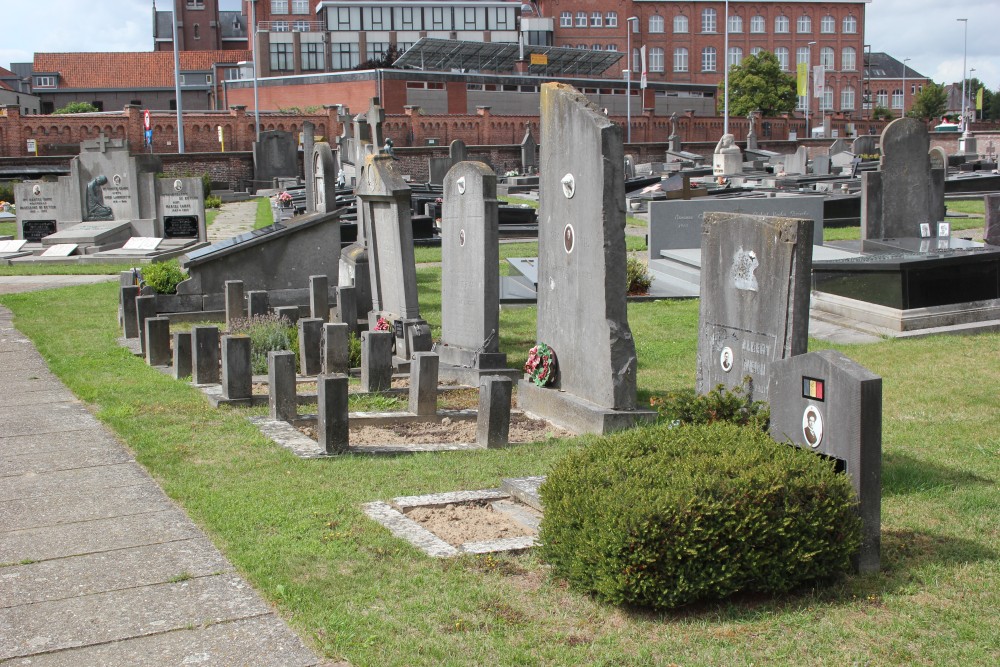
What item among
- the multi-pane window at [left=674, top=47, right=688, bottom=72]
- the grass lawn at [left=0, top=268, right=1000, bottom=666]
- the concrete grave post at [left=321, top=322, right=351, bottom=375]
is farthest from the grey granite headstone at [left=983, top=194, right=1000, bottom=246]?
the multi-pane window at [left=674, top=47, right=688, bottom=72]

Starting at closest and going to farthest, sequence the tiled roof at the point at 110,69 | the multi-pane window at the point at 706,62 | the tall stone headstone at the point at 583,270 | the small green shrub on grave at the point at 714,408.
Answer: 1. the small green shrub on grave at the point at 714,408
2. the tall stone headstone at the point at 583,270
3. the tiled roof at the point at 110,69
4. the multi-pane window at the point at 706,62

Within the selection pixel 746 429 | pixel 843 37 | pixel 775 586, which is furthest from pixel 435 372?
pixel 843 37

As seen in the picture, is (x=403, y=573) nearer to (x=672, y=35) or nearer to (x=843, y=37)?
(x=672, y=35)

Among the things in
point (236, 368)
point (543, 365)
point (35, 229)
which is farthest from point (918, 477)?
point (35, 229)

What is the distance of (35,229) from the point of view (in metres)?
25.8

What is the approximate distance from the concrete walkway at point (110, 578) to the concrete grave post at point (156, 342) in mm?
3593

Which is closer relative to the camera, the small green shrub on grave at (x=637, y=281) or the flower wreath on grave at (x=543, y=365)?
the flower wreath on grave at (x=543, y=365)

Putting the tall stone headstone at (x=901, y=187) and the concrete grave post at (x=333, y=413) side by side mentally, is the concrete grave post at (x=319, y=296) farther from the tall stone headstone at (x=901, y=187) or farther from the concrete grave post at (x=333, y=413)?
the tall stone headstone at (x=901, y=187)

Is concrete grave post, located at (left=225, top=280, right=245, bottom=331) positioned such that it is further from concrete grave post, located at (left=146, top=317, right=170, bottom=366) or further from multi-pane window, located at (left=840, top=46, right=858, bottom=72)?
multi-pane window, located at (left=840, top=46, right=858, bottom=72)

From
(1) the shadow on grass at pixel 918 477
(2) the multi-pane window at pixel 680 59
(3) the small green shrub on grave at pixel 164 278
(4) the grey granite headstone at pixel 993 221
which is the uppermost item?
(2) the multi-pane window at pixel 680 59

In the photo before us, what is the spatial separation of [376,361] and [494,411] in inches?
99.9

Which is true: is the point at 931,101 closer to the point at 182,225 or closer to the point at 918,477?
A: the point at 182,225

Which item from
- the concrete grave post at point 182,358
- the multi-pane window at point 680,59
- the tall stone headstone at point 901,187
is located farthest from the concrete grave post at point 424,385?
the multi-pane window at point 680,59

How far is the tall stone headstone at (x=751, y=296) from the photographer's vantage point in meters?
7.10
